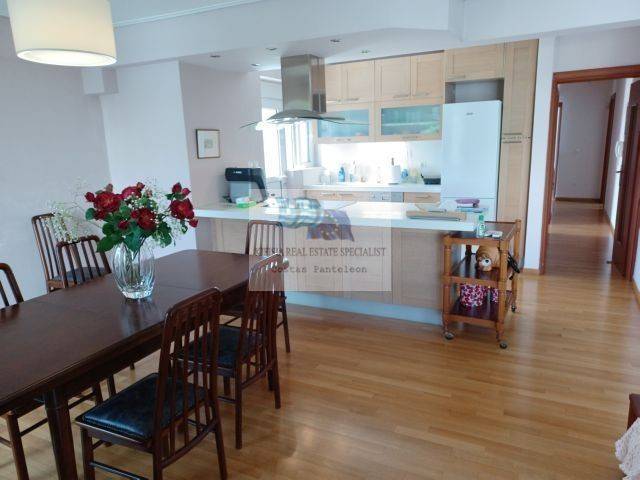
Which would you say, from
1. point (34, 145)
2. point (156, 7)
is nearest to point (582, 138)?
point (156, 7)

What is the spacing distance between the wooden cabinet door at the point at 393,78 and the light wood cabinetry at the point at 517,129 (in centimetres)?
122

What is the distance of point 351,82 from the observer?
5.64m

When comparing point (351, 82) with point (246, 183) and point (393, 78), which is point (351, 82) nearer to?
point (393, 78)

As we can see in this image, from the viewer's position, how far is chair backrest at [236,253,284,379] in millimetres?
2039

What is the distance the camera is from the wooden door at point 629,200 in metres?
4.26

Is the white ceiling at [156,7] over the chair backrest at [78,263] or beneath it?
over

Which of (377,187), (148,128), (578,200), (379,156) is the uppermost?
(148,128)

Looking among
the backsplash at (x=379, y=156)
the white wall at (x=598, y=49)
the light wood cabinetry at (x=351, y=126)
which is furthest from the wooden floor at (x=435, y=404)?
the light wood cabinetry at (x=351, y=126)

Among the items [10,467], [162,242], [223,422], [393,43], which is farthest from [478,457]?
[393,43]

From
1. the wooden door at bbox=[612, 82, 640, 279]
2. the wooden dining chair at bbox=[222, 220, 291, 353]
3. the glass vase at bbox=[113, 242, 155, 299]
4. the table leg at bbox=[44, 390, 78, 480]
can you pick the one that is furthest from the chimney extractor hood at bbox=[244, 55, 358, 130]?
the wooden door at bbox=[612, 82, 640, 279]

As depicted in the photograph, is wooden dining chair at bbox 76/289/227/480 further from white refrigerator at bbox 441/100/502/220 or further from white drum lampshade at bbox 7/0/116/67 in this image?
white refrigerator at bbox 441/100/502/220

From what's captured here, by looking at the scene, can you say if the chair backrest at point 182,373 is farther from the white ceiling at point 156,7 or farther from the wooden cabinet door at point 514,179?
the wooden cabinet door at point 514,179

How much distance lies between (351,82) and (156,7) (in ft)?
9.33

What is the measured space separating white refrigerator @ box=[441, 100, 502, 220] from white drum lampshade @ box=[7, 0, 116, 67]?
3397 millimetres
